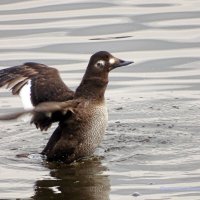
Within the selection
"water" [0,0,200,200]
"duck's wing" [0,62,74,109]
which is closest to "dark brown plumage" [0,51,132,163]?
"duck's wing" [0,62,74,109]

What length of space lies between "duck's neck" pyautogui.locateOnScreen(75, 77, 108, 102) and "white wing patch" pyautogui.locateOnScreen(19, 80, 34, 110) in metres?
0.52

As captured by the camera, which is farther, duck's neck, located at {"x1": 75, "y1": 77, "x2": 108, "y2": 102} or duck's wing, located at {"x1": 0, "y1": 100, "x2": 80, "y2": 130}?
Result: duck's neck, located at {"x1": 75, "y1": 77, "x2": 108, "y2": 102}

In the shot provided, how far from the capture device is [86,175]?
996cm

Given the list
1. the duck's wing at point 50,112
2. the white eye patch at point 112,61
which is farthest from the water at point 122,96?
the white eye patch at point 112,61

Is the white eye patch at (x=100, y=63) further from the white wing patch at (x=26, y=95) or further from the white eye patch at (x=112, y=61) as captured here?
the white wing patch at (x=26, y=95)

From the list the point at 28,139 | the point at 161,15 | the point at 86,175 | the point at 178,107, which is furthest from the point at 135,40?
the point at 86,175

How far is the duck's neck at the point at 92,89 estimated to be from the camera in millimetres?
10561

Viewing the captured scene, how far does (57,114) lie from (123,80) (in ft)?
11.2

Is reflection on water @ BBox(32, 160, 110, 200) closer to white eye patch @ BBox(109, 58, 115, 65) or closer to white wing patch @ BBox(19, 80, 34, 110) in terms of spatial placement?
white wing patch @ BBox(19, 80, 34, 110)

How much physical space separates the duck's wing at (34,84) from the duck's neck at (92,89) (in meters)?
0.18

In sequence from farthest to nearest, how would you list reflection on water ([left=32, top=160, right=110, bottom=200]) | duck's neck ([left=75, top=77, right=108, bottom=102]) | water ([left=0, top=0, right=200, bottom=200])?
duck's neck ([left=75, top=77, right=108, bottom=102])
water ([left=0, top=0, right=200, bottom=200])
reflection on water ([left=32, top=160, right=110, bottom=200])

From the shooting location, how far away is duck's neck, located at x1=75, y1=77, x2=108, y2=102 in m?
10.6

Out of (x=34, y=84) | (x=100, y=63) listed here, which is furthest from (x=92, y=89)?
(x=34, y=84)

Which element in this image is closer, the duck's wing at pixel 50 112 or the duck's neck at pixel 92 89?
the duck's wing at pixel 50 112
